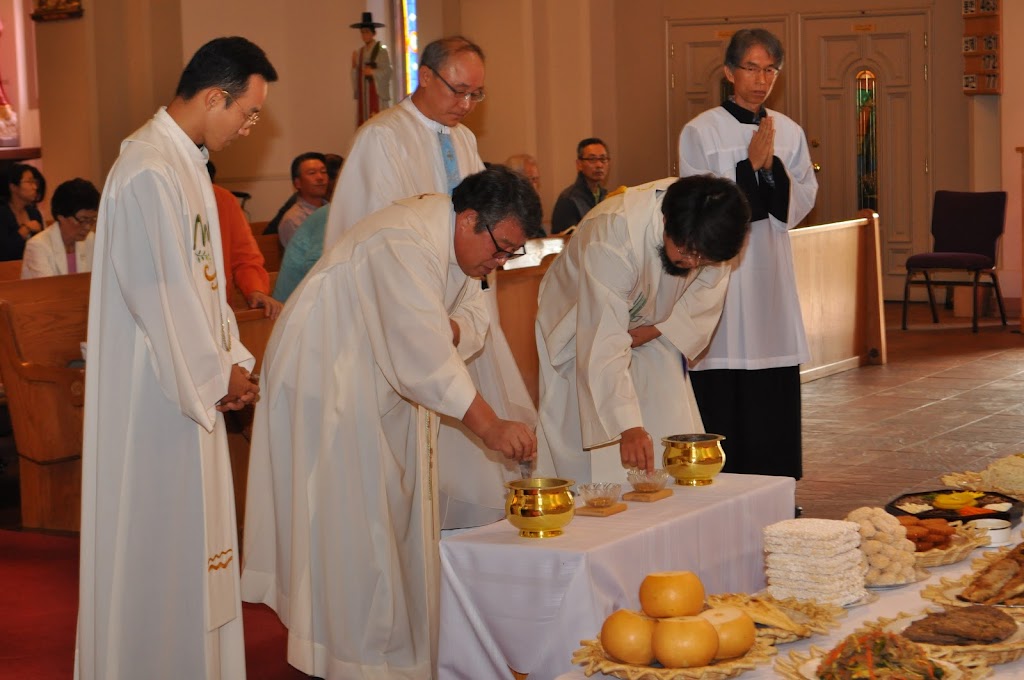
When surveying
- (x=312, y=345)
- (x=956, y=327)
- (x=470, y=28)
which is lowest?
(x=956, y=327)

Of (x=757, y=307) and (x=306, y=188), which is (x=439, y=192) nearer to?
(x=757, y=307)

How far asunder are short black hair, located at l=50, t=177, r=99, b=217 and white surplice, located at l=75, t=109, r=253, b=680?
3856 mm

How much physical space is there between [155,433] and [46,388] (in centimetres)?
272

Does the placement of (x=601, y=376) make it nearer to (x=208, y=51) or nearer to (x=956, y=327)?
(x=208, y=51)

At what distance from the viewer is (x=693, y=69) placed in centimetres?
1532

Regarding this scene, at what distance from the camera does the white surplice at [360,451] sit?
383cm

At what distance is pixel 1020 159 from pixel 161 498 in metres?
11.0

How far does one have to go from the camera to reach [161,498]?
351 centimetres

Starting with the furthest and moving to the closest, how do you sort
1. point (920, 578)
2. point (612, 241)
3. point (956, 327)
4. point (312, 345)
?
point (956, 327) → point (612, 241) → point (312, 345) → point (920, 578)

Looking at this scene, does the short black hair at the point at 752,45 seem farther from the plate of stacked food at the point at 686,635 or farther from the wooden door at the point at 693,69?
the wooden door at the point at 693,69

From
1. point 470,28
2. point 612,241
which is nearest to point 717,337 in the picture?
point 612,241

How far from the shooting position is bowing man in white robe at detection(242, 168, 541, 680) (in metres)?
3.75

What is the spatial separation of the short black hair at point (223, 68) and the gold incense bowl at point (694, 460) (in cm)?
136

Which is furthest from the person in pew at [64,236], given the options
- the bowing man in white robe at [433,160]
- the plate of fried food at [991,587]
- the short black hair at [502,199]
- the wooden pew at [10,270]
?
the plate of fried food at [991,587]
